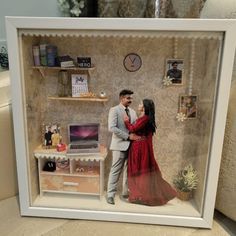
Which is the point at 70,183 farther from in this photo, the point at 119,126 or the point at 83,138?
the point at 119,126

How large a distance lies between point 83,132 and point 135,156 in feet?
0.63

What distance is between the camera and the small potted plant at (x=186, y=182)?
101cm

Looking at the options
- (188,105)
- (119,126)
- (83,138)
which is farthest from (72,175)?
(188,105)

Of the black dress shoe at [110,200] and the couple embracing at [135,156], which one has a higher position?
the couple embracing at [135,156]

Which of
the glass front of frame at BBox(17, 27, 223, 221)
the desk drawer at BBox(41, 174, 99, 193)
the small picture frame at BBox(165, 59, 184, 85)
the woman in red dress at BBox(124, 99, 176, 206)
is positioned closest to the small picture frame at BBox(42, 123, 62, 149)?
the glass front of frame at BBox(17, 27, 223, 221)

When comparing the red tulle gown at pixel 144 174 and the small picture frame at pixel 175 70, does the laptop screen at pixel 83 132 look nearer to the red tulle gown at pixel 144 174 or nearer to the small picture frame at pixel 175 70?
the red tulle gown at pixel 144 174

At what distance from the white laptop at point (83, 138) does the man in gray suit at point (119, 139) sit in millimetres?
56

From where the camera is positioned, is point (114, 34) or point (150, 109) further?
point (150, 109)

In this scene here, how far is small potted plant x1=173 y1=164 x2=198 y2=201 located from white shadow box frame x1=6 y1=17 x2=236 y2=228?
65mm

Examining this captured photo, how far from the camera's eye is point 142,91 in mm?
959

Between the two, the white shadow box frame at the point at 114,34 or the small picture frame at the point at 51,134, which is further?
the small picture frame at the point at 51,134

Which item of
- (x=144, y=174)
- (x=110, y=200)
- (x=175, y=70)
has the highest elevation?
(x=175, y=70)

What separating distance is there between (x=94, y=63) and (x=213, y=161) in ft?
1.59

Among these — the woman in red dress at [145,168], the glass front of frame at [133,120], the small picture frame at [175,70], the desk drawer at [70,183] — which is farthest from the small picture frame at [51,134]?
the small picture frame at [175,70]
